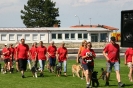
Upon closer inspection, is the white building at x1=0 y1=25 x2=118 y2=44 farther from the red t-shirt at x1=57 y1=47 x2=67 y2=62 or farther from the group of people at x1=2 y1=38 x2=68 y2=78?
the red t-shirt at x1=57 y1=47 x2=67 y2=62

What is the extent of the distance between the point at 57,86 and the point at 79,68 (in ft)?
12.9

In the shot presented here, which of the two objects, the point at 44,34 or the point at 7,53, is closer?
the point at 7,53

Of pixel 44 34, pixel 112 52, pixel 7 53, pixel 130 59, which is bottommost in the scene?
pixel 44 34

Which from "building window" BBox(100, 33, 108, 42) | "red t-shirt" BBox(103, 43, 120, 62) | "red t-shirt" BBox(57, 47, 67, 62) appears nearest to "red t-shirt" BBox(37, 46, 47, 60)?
"red t-shirt" BBox(57, 47, 67, 62)

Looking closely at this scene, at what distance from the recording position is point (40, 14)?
114 m

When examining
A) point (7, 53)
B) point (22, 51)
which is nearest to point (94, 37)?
point (7, 53)

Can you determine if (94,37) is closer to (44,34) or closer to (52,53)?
(44,34)

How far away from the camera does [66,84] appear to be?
16.5 m

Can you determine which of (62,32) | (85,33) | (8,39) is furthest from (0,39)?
(85,33)

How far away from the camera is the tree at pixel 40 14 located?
11219cm

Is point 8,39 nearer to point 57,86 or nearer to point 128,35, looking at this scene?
point 57,86

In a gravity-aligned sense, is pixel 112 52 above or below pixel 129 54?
above

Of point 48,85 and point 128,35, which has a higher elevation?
point 128,35

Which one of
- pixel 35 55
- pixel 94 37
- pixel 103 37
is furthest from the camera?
pixel 103 37
